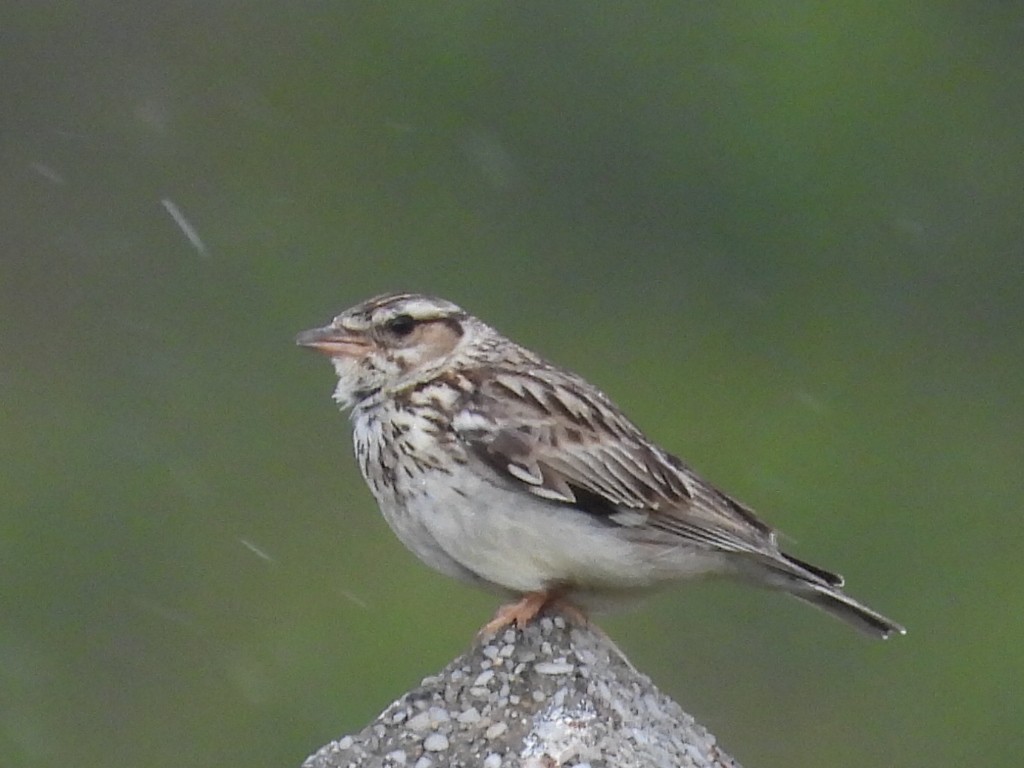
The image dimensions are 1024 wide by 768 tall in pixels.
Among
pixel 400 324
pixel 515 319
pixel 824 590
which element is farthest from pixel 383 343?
pixel 515 319

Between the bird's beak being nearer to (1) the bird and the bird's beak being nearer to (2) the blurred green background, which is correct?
(1) the bird

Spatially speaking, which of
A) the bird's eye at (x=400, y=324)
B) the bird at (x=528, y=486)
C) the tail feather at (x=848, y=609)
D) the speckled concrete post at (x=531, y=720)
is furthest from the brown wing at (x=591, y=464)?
the speckled concrete post at (x=531, y=720)

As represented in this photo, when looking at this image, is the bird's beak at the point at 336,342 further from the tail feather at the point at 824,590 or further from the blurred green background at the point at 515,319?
the blurred green background at the point at 515,319

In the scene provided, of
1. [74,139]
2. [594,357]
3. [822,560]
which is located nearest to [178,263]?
[74,139]

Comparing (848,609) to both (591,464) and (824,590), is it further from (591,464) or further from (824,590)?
(591,464)

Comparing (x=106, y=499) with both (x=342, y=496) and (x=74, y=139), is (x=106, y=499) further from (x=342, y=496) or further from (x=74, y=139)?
(x=74, y=139)

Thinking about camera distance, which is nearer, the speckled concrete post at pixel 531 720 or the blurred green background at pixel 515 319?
the speckled concrete post at pixel 531 720

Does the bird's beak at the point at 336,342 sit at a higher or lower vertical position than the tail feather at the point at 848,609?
higher
